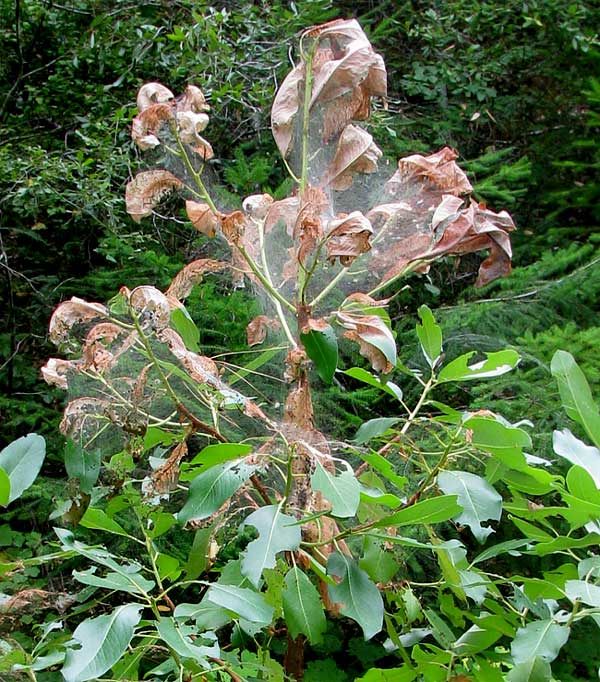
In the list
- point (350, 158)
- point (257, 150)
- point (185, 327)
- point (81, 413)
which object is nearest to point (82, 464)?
point (81, 413)

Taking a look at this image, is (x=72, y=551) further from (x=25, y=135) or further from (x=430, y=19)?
(x=430, y=19)

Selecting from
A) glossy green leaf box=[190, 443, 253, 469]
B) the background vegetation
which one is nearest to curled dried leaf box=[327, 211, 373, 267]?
glossy green leaf box=[190, 443, 253, 469]

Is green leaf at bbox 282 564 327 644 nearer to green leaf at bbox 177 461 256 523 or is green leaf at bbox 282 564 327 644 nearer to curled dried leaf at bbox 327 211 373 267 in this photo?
green leaf at bbox 177 461 256 523

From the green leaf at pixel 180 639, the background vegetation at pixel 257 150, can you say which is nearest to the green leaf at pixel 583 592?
the green leaf at pixel 180 639

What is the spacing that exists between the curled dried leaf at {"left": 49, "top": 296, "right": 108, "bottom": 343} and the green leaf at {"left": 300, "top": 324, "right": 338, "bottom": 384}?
0.17 m

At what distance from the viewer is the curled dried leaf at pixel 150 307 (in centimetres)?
65

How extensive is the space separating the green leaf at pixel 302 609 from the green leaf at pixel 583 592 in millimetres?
188

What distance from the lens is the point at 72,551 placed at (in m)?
0.64

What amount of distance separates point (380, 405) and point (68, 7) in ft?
5.55

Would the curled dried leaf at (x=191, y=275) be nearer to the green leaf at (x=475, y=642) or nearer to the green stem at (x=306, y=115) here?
the green stem at (x=306, y=115)

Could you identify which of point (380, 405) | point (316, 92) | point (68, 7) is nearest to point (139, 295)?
point (316, 92)

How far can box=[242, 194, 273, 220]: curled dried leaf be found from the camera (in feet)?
2.75

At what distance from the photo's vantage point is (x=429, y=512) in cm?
60

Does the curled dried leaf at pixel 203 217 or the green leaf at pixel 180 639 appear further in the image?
the curled dried leaf at pixel 203 217
